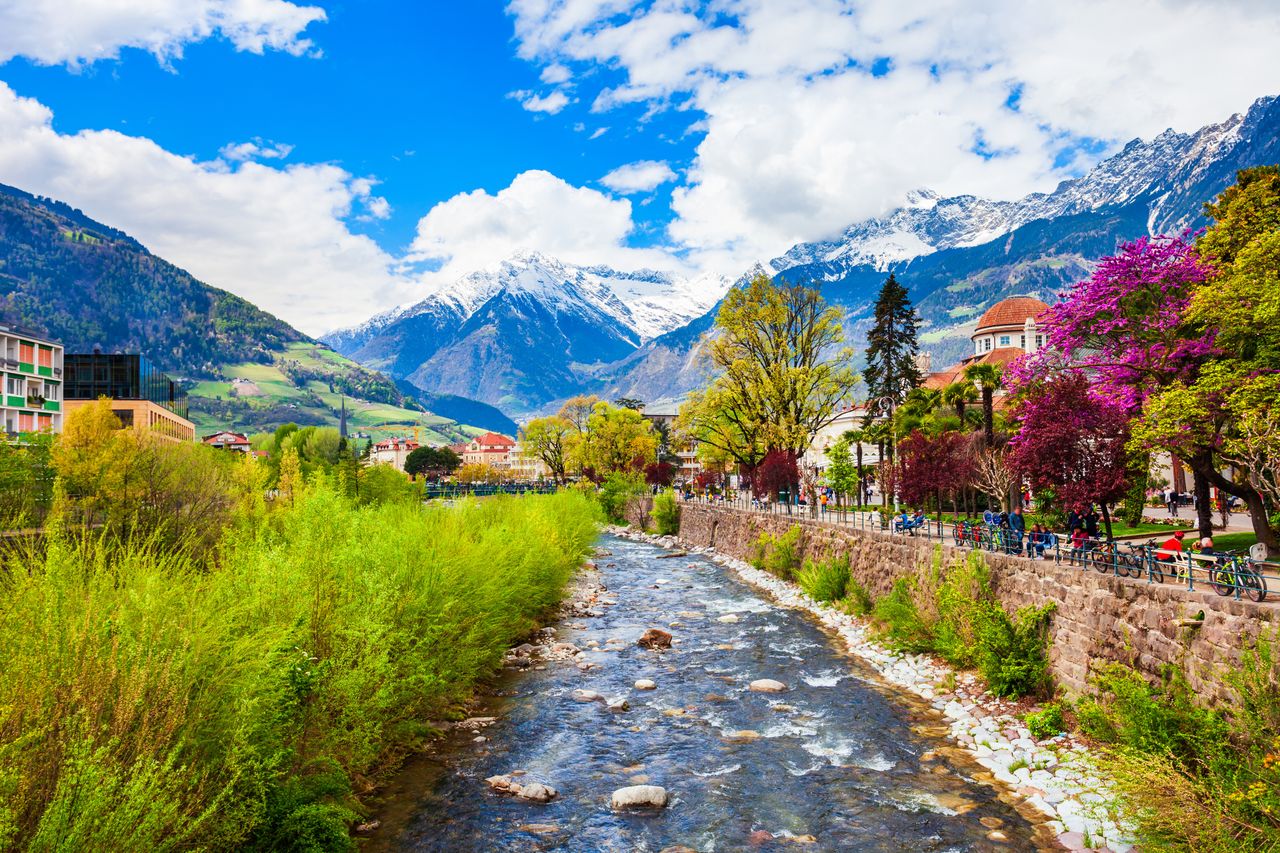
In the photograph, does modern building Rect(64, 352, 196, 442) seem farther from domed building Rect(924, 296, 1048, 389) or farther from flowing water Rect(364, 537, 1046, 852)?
domed building Rect(924, 296, 1048, 389)

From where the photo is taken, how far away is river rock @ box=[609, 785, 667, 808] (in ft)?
42.0

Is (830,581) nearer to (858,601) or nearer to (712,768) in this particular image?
(858,601)

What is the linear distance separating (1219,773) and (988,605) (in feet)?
26.3

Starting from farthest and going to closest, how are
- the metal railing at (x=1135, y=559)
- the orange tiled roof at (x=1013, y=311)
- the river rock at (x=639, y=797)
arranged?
the orange tiled roof at (x=1013, y=311), the river rock at (x=639, y=797), the metal railing at (x=1135, y=559)

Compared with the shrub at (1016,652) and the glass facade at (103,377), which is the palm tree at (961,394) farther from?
the glass facade at (103,377)

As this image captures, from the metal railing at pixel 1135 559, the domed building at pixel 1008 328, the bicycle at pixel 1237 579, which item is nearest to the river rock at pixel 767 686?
the metal railing at pixel 1135 559

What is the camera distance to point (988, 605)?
1841 cm

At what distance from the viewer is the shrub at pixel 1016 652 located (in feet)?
54.0

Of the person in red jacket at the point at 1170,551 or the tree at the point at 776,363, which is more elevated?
the tree at the point at 776,363

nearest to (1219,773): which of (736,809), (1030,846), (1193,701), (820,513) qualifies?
(1193,701)

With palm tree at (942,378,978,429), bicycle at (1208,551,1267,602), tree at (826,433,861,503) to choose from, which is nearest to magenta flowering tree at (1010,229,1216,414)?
bicycle at (1208,551,1267,602)

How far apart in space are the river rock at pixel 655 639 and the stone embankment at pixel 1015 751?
534 centimetres

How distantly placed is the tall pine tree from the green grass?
53599mm

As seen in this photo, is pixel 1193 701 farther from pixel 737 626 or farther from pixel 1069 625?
pixel 737 626
